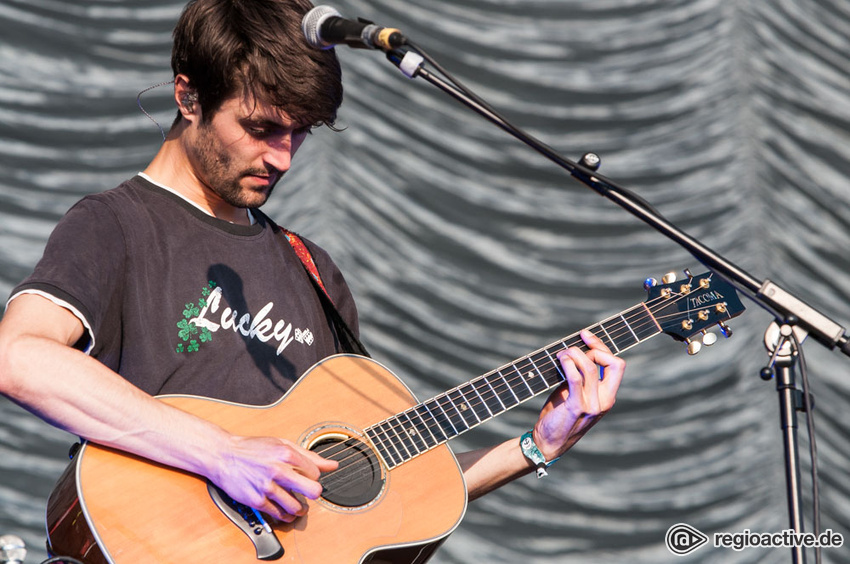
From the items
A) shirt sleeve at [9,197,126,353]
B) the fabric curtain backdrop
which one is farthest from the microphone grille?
the fabric curtain backdrop

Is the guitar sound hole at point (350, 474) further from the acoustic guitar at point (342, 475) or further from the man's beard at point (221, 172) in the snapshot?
the man's beard at point (221, 172)

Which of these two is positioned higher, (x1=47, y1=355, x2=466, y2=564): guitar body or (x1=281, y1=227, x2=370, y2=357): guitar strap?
(x1=281, y1=227, x2=370, y2=357): guitar strap

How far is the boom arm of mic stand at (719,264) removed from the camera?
1717 mm

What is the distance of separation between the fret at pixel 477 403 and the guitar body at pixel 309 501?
137 mm

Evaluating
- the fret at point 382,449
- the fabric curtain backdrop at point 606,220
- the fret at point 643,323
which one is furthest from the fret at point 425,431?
the fabric curtain backdrop at point 606,220

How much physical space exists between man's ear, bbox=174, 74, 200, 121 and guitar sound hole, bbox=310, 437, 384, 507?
3.00 ft

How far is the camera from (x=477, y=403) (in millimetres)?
2412

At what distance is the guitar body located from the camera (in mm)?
1867

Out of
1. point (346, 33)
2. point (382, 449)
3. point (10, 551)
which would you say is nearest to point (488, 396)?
point (382, 449)

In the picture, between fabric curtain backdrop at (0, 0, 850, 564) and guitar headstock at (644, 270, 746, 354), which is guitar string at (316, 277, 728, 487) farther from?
fabric curtain backdrop at (0, 0, 850, 564)

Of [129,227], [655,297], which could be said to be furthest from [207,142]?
[655,297]

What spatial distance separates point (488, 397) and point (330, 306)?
52 centimetres

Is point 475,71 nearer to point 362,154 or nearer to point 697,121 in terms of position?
point 362,154

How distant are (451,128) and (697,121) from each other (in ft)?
3.74
